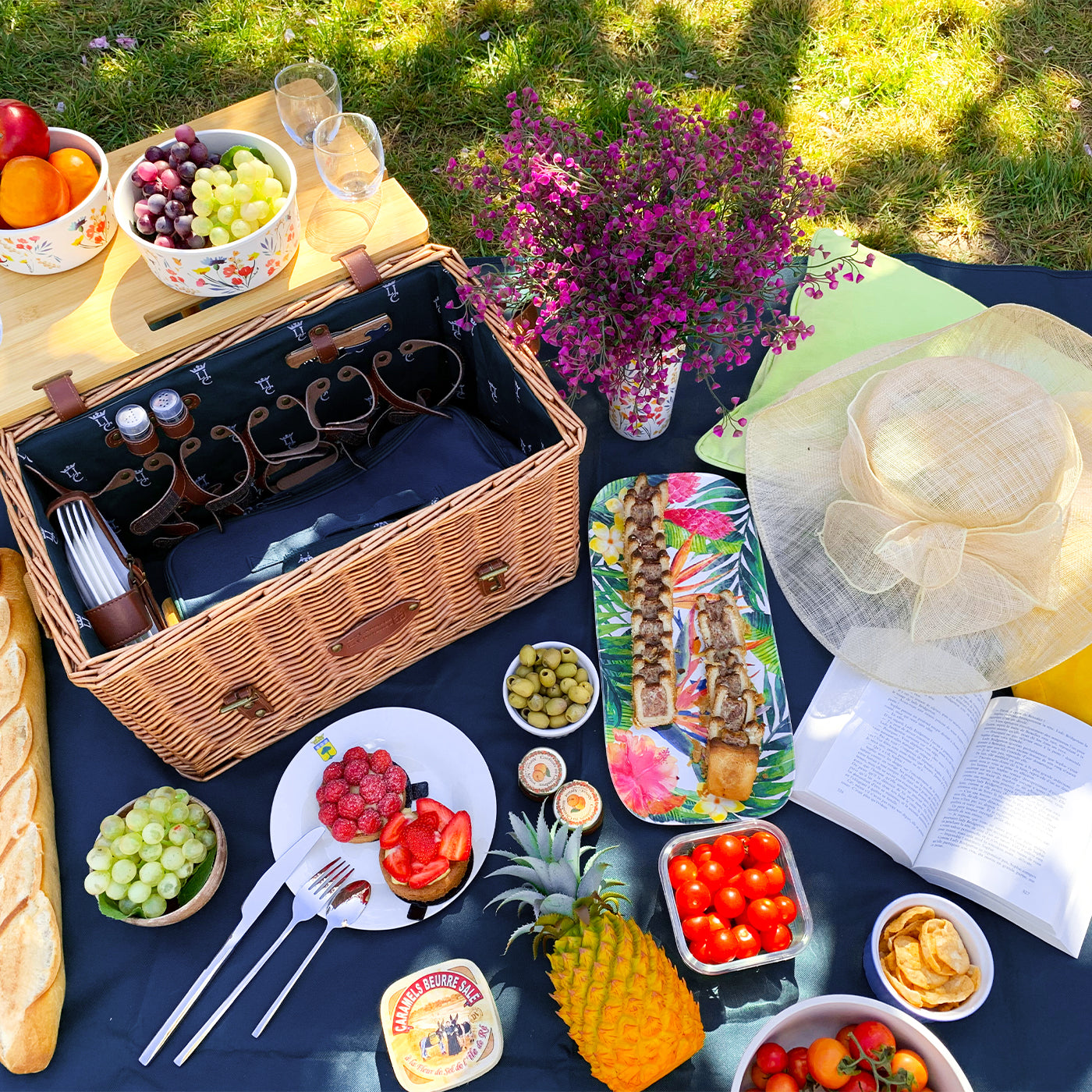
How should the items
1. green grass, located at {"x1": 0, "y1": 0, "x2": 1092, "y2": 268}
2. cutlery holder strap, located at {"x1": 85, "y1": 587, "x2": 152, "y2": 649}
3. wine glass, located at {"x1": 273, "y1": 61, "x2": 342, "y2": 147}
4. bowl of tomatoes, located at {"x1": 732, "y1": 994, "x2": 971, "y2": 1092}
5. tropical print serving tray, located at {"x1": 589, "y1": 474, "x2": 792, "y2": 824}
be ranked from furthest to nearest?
green grass, located at {"x1": 0, "y1": 0, "x2": 1092, "y2": 268} → wine glass, located at {"x1": 273, "y1": 61, "x2": 342, "y2": 147} → tropical print serving tray, located at {"x1": 589, "y1": 474, "x2": 792, "y2": 824} → cutlery holder strap, located at {"x1": 85, "y1": 587, "x2": 152, "y2": 649} → bowl of tomatoes, located at {"x1": 732, "y1": 994, "x2": 971, "y2": 1092}

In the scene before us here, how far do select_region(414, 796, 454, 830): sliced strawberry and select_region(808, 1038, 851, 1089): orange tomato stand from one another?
2.04 feet

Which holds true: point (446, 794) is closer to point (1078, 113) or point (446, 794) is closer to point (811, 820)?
point (811, 820)

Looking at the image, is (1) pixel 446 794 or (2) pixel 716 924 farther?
(1) pixel 446 794

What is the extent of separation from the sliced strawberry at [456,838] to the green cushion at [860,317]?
0.98m

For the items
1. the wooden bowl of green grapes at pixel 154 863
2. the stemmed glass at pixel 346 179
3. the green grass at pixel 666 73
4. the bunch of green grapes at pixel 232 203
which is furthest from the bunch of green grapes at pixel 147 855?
the green grass at pixel 666 73


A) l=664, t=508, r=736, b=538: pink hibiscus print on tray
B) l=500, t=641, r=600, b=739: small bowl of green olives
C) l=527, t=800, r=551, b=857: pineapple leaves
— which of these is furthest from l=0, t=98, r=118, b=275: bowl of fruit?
l=527, t=800, r=551, b=857: pineapple leaves

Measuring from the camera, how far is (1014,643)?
155 cm

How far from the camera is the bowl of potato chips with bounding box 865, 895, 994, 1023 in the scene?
4.25 feet

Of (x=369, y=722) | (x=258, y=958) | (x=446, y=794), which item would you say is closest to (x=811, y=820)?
(x=446, y=794)

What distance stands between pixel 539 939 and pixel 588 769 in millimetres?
294

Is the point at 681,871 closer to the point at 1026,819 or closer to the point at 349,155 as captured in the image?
the point at 1026,819

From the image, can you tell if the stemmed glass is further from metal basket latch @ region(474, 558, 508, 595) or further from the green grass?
the green grass

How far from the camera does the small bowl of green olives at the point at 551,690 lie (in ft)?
5.09

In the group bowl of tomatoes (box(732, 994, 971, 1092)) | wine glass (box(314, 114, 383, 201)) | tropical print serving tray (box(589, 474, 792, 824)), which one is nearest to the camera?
bowl of tomatoes (box(732, 994, 971, 1092))
